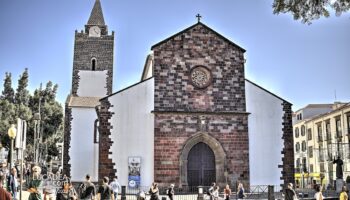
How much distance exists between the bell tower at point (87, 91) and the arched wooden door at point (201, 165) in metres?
13.3

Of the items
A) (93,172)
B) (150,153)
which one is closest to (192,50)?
(150,153)

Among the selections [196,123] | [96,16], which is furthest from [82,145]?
[196,123]

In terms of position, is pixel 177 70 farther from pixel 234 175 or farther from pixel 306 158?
pixel 306 158

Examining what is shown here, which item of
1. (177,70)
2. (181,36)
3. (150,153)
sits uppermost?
(181,36)

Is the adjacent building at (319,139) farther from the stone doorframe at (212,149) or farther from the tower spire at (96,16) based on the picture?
the tower spire at (96,16)

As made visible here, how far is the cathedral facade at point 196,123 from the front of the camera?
23.9 meters

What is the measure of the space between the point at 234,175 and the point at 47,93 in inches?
1150

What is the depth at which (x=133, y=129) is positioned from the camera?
79.2 feet

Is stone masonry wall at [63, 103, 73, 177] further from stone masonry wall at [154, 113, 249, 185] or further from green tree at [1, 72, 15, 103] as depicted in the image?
stone masonry wall at [154, 113, 249, 185]

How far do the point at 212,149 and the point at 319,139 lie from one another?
31.1m

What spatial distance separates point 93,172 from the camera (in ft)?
113

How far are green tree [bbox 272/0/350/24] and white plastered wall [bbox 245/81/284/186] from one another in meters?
14.7

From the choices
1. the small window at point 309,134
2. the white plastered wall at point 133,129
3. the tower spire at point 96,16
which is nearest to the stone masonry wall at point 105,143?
the white plastered wall at point 133,129

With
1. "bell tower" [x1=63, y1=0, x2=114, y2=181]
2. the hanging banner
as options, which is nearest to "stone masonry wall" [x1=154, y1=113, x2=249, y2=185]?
the hanging banner
